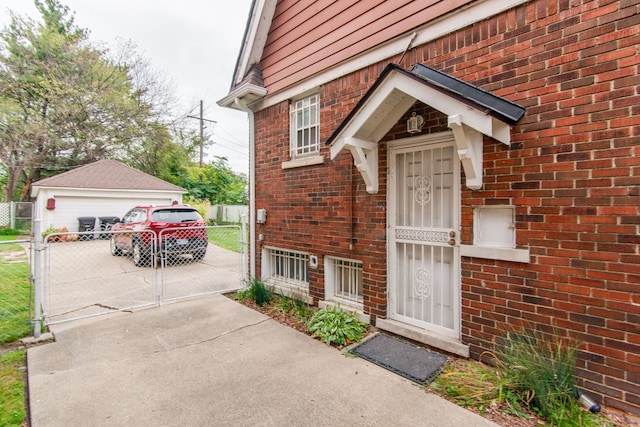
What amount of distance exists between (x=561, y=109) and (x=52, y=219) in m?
19.5

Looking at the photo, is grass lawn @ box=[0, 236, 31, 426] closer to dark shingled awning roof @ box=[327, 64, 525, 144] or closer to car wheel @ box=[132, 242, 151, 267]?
car wheel @ box=[132, 242, 151, 267]

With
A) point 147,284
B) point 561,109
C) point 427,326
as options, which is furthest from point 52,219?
point 561,109

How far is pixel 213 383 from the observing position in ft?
9.92

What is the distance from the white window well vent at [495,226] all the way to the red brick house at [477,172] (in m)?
0.01

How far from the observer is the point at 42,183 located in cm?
1505

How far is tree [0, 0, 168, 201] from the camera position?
1859 centimetres

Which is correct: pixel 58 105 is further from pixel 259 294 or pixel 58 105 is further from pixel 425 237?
pixel 425 237

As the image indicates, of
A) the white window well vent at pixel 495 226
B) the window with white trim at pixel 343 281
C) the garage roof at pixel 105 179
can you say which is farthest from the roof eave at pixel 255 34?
the garage roof at pixel 105 179

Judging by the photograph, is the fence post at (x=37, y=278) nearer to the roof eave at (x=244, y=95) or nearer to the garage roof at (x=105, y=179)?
the roof eave at (x=244, y=95)

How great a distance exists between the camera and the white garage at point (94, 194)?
1495 cm

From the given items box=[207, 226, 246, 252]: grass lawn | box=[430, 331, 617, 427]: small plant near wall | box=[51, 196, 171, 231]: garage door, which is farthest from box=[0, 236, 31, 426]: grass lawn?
box=[51, 196, 171, 231]: garage door

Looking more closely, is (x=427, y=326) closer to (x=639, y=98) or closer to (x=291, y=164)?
(x=639, y=98)

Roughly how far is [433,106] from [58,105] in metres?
24.2

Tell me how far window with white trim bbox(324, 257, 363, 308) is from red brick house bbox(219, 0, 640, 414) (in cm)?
2
